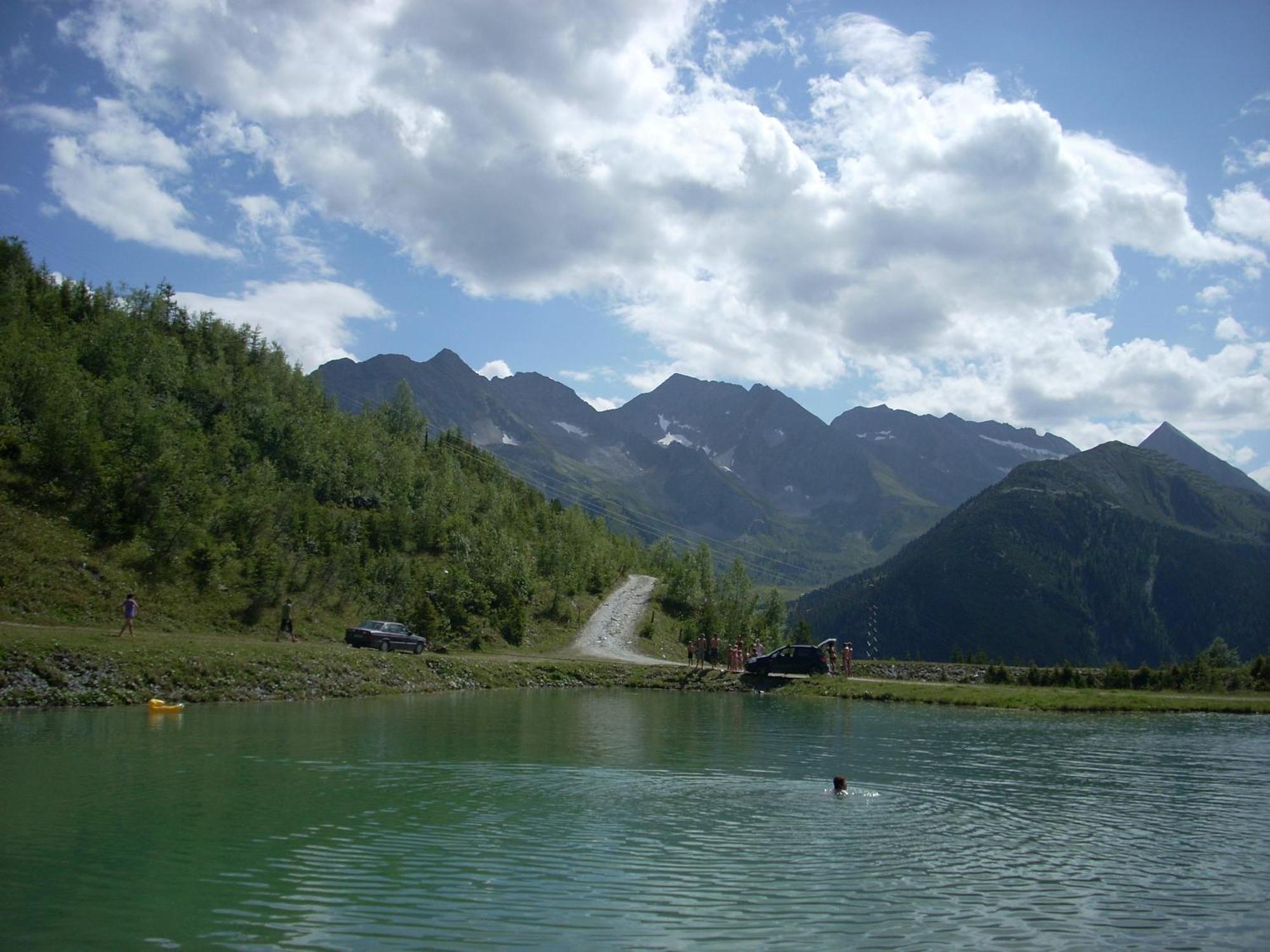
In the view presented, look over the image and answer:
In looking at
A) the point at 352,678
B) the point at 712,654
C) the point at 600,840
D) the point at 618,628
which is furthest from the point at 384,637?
the point at 600,840

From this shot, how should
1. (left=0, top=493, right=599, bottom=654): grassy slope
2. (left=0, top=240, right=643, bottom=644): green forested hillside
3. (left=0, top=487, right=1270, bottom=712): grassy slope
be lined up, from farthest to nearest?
(left=0, top=240, right=643, bottom=644): green forested hillside
(left=0, top=493, right=599, bottom=654): grassy slope
(left=0, top=487, right=1270, bottom=712): grassy slope

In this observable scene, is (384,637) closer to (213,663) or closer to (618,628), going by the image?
(213,663)

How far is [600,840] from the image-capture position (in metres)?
19.2

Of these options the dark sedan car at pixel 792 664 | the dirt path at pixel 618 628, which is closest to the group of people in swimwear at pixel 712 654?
the dirt path at pixel 618 628

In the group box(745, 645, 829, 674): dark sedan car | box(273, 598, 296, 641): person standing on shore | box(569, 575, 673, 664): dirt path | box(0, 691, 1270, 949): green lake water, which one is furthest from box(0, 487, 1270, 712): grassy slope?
box(569, 575, 673, 664): dirt path

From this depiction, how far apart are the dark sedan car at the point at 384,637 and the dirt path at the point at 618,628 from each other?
55.2 feet

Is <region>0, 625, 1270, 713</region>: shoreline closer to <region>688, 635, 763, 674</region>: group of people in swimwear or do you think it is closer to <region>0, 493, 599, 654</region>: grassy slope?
<region>688, 635, 763, 674</region>: group of people in swimwear

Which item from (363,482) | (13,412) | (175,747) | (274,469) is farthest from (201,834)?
(363,482)

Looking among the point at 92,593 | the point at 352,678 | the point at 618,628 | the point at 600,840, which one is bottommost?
the point at 352,678

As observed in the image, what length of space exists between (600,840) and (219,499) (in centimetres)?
6095

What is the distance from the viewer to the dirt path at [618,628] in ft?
259

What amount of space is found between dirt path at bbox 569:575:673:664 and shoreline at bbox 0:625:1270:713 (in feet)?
19.2

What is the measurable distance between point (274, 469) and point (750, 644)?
48.8 metres

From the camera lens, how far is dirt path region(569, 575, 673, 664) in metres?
78.9
